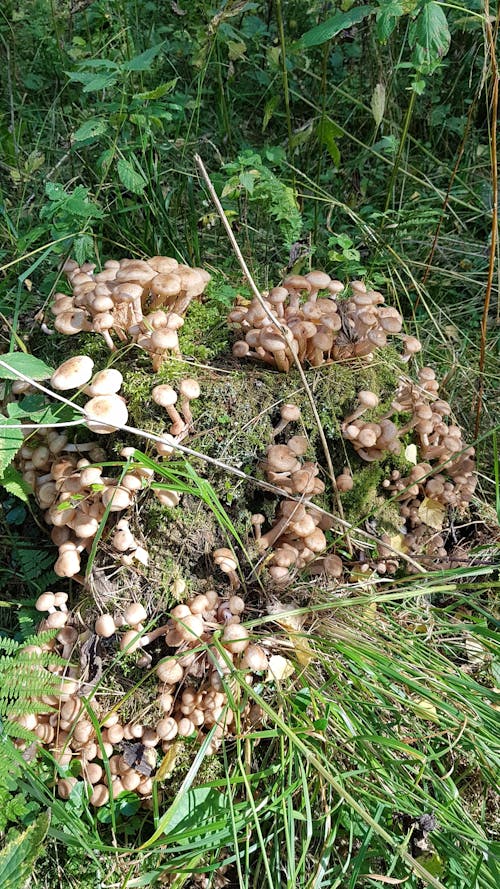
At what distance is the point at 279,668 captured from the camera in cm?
254

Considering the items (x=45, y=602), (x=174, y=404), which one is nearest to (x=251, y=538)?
(x=174, y=404)

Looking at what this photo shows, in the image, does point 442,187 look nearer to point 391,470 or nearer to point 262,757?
point 391,470

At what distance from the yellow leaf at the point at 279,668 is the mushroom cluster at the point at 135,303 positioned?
1.35 m

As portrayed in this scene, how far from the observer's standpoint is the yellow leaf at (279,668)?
2525 mm

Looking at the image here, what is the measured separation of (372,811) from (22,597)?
183 centimetres

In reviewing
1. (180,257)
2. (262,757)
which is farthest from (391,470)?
(180,257)

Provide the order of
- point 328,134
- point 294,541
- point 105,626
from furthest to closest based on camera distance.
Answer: point 328,134, point 294,541, point 105,626

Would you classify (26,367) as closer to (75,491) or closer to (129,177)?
(75,491)

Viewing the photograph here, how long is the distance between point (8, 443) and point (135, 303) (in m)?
0.83

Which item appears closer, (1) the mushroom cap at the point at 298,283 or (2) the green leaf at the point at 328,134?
(1) the mushroom cap at the point at 298,283

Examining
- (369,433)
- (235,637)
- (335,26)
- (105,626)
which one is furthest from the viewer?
(369,433)

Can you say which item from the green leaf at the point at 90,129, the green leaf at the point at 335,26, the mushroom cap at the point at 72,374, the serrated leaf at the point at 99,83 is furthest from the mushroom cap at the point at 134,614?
the green leaf at the point at 335,26

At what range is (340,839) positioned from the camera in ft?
7.55

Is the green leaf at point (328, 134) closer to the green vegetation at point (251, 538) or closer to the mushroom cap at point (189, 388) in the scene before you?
the green vegetation at point (251, 538)
